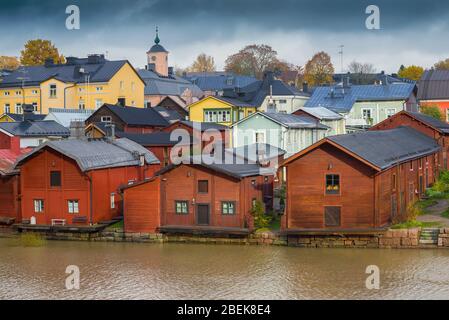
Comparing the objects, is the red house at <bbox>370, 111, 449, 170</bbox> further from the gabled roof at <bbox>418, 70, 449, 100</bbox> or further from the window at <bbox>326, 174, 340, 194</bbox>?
the window at <bbox>326, 174, 340, 194</bbox>

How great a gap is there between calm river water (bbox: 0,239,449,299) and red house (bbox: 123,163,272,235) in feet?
4.13

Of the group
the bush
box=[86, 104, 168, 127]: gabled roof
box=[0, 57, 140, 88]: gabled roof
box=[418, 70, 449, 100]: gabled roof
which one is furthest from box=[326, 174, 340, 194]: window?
box=[0, 57, 140, 88]: gabled roof

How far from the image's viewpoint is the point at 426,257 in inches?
1219

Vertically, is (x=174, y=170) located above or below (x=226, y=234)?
above

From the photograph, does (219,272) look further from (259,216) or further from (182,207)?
(182,207)

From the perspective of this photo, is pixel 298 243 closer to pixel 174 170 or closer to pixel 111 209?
pixel 174 170

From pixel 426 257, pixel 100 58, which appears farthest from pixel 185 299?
pixel 100 58

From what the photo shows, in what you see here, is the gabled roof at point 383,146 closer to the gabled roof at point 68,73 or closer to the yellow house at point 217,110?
the yellow house at point 217,110

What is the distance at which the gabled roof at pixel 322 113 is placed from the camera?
57.3 metres

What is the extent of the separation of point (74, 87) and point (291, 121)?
29.6 metres

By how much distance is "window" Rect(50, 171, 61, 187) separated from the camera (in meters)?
38.5

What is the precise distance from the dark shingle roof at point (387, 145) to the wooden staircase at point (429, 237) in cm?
350

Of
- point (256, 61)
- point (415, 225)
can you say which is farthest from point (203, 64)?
point (415, 225)
